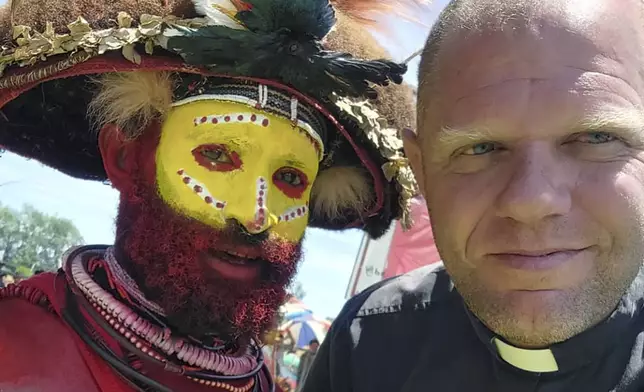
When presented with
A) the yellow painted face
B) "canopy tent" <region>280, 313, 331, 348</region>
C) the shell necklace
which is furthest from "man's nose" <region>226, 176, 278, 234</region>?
"canopy tent" <region>280, 313, 331, 348</region>

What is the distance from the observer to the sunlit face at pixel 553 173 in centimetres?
142

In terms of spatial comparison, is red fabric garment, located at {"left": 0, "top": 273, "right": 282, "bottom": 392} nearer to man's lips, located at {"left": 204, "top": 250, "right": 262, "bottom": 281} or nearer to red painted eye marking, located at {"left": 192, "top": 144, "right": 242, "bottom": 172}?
man's lips, located at {"left": 204, "top": 250, "right": 262, "bottom": 281}

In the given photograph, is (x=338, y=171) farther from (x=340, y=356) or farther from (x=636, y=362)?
(x=636, y=362)

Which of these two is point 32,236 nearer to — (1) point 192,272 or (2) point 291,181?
(1) point 192,272

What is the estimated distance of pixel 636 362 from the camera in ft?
5.15

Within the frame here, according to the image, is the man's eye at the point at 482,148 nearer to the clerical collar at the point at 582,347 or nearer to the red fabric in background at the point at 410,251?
the clerical collar at the point at 582,347

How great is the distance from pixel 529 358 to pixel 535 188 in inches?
18.3

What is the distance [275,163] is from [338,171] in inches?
15.9

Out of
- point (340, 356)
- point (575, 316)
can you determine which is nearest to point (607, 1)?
point (575, 316)

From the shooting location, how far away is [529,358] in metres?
1.62

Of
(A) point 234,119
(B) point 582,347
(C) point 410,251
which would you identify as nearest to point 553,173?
(B) point 582,347

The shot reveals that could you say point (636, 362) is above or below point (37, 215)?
above

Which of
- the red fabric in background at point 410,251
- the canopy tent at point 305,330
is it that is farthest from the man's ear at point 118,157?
the canopy tent at point 305,330

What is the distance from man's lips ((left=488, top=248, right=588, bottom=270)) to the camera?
1443 mm
